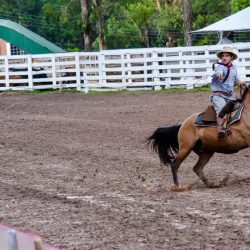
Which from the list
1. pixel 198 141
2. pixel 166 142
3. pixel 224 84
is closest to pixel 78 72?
pixel 166 142

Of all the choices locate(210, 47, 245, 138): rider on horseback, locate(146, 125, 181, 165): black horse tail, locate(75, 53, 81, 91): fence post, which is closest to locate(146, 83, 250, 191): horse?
locate(146, 125, 181, 165): black horse tail

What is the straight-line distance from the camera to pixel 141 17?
6681 cm

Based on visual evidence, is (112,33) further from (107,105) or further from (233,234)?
(233,234)

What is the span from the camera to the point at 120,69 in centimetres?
3278

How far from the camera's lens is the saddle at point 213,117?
36.2 ft

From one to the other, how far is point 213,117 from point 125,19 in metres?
70.6

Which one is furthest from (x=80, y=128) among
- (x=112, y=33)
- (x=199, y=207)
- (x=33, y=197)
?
(x=112, y=33)

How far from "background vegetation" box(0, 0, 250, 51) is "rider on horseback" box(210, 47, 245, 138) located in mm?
32452

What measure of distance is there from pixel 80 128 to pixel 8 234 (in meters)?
15.2

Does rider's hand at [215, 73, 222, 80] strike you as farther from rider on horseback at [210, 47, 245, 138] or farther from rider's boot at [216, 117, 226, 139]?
rider's boot at [216, 117, 226, 139]

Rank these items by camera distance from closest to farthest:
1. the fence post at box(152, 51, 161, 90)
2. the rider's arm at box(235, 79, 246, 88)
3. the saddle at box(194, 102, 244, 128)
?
the rider's arm at box(235, 79, 246, 88), the saddle at box(194, 102, 244, 128), the fence post at box(152, 51, 161, 90)

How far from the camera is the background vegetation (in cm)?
5028

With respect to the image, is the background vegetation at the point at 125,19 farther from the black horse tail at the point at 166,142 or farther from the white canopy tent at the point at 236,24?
the black horse tail at the point at 166,142

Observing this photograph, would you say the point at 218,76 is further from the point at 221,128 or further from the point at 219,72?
the point at 221,128
